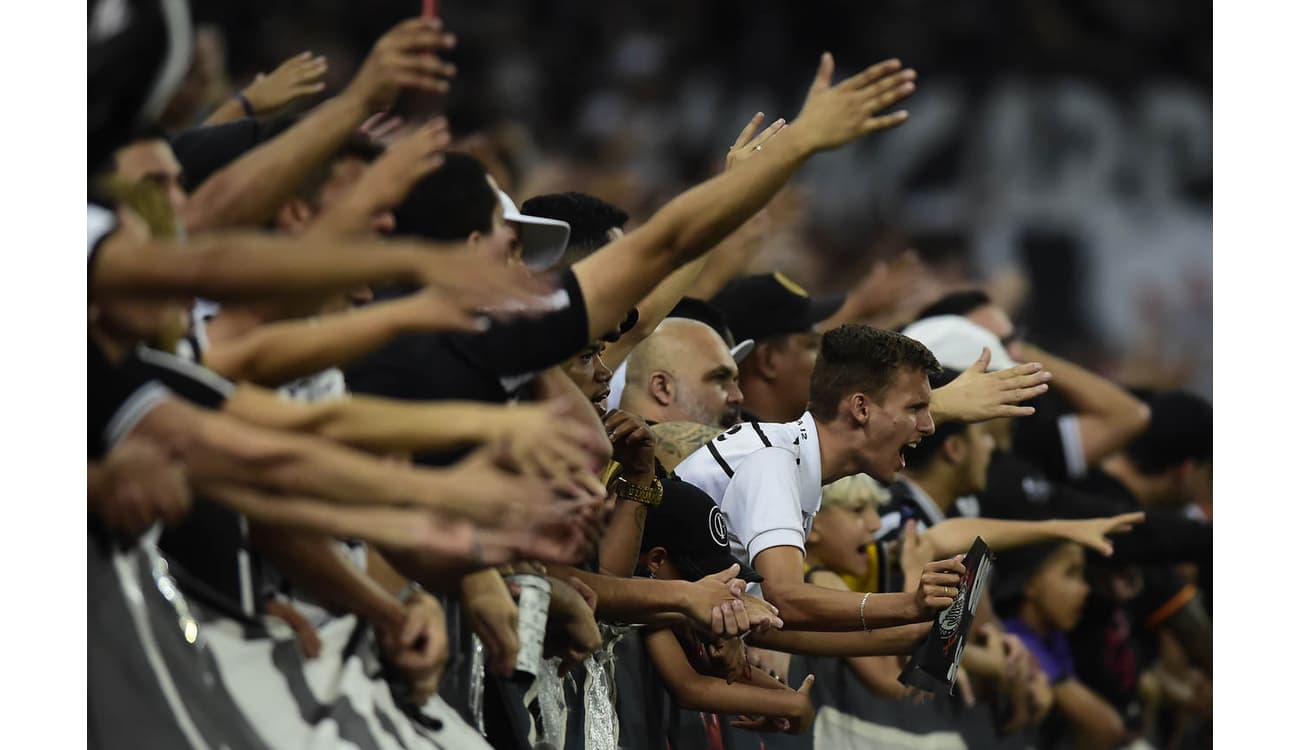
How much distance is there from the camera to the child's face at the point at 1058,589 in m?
8.00

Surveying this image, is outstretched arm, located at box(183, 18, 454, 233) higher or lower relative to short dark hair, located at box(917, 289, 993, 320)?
higher


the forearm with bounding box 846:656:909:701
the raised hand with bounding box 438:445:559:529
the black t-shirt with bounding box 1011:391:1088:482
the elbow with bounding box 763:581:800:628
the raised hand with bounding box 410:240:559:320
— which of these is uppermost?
the raised hand with bounding box 410:240:559:320

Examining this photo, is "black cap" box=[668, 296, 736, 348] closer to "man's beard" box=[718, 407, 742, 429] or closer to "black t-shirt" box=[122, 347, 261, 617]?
"man's beard" box=[718, 407, 742, 429]

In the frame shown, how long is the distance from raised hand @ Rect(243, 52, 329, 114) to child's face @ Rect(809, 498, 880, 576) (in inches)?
92.1

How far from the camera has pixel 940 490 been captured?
6.87 metres

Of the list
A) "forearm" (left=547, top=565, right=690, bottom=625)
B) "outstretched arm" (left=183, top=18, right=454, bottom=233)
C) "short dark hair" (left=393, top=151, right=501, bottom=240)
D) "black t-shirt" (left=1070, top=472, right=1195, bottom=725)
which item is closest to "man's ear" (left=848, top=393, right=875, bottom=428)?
"forearm" (left=547, top=565, right=690, bottom=625)

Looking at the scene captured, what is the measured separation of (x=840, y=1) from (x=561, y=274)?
41.2ft

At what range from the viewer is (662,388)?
5684mm

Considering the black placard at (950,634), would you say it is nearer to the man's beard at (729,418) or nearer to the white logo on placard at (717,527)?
the white logo on placard at (717,527)

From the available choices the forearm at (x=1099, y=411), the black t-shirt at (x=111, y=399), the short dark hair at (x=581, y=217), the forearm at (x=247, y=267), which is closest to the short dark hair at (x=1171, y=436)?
the forearm at (x=1099, y=411)

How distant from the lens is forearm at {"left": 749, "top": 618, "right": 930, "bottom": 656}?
18.1ft

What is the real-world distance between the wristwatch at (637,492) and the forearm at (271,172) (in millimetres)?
1303

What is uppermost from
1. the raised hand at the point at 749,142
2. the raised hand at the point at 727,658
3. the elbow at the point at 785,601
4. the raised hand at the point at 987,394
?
the raised hand at the point at 749,142
